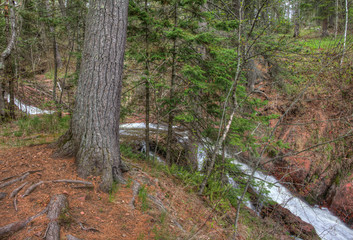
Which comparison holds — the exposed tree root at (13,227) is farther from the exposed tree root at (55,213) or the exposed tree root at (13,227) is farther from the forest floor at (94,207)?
the exposed tree root at (55,213)

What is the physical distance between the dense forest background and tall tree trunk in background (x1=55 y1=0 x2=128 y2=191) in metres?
0.23

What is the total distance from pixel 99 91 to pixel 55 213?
6.02 feet

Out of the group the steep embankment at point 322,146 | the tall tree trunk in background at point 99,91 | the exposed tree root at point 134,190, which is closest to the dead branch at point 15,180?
the tall tree trunk in background at point 99,91

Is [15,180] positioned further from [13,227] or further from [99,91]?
[99,91]

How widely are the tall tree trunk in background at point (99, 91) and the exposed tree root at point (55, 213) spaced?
67cm

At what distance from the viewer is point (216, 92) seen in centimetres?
645

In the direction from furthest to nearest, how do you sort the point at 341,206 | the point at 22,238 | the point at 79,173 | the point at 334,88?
the point at 334,88 → the point at 341,206 → the point at 79,173 → the point at 22,238

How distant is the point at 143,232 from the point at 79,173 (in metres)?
1.39

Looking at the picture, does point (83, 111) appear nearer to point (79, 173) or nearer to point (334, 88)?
point (79, 173)

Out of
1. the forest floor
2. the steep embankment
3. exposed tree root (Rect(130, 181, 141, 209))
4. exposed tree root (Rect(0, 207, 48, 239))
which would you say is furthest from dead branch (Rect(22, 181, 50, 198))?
the steep embankment

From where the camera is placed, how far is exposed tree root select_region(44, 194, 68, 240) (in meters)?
2.17

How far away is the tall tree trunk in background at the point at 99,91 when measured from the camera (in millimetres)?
3420

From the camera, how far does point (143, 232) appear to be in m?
2.81

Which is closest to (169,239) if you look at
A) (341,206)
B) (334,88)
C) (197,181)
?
(197,181)
